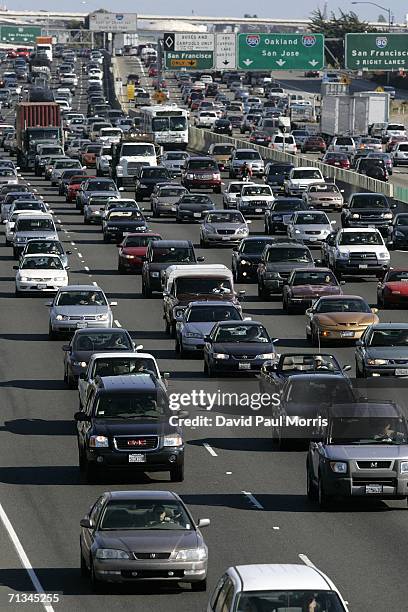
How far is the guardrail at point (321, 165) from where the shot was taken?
88.1 metres

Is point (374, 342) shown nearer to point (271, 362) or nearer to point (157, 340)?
point (271, 362)

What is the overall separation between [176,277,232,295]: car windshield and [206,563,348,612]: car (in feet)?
103

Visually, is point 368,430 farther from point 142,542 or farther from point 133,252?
point 133,252

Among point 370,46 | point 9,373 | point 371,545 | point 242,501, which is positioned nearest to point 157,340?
point 9,373

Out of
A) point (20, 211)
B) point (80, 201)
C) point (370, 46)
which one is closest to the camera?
point (20, 211)

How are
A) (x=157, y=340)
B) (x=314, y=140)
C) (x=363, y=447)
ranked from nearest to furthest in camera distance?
(x=363, y=447) < (x=157, y=340) < (x=314, y=140)

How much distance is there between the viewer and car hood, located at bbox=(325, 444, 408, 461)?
2770 cm

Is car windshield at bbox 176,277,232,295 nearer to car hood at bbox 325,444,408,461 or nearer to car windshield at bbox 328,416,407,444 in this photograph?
car windshield at bbox 328,416,407,444

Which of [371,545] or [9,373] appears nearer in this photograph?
[371,545]

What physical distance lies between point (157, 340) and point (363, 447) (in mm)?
20901

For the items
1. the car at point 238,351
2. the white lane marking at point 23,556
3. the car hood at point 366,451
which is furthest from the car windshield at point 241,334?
the white lane marking at point 23,556

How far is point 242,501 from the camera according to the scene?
95.1 ft

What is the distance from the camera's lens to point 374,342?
4112cm

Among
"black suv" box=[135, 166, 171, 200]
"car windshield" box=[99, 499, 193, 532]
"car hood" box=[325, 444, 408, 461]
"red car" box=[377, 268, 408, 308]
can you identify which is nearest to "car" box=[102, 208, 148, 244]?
"black suv" box=[135, 166, 171, 200]
